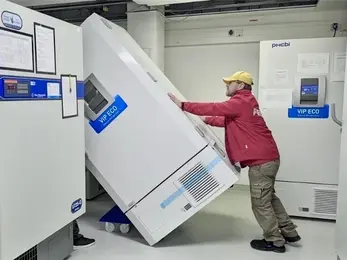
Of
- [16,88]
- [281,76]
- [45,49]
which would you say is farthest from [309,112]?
[16,88]

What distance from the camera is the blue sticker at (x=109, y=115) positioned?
3.09m

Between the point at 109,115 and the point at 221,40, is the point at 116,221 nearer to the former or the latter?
the point at 109,115

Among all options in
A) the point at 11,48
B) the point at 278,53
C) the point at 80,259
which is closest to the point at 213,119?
the point at 278,53

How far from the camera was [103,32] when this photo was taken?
3.10 m

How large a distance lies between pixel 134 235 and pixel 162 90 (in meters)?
1.52

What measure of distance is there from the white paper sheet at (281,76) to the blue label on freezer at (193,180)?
1.56m

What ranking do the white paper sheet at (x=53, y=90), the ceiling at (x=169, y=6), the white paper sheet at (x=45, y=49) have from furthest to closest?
1. the ceiling at (x=169, y=6)
2. the white paper sheet at (x=53, y=90)
3. the white paper sheet at (x=45, y=49)

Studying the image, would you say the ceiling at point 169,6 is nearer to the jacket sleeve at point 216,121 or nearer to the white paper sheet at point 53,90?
the jacket sleeve at point 216,121

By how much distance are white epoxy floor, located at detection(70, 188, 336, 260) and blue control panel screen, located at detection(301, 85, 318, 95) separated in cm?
147

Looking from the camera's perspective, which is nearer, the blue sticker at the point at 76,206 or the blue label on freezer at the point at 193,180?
the blue sticker at the point at 76,206

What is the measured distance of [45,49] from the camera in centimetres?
236

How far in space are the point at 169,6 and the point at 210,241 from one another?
3.40 m

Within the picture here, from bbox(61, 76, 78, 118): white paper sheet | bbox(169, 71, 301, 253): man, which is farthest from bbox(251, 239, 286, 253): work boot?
bbox(61, 76, 78, 118): white paper sheet

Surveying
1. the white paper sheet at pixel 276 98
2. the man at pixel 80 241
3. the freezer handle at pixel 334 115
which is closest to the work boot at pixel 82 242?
the man at pixel 80 241
